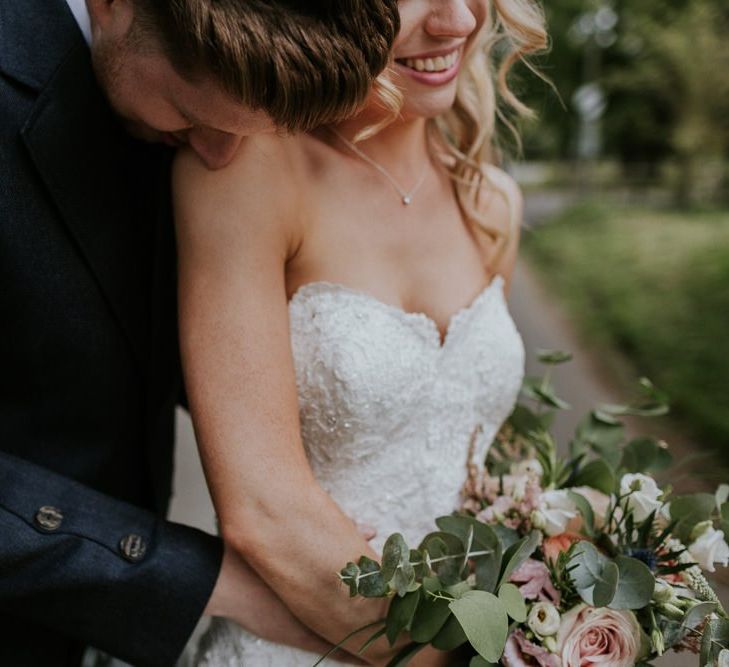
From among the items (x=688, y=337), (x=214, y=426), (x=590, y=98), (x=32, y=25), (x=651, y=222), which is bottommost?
(x=590, y=98)

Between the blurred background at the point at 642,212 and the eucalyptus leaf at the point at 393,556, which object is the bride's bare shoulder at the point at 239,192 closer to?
the eucalyptus leaf at the point at 393,556

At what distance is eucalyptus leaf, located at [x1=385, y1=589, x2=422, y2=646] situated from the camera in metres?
1.46

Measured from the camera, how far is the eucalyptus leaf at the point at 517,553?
1468 mm

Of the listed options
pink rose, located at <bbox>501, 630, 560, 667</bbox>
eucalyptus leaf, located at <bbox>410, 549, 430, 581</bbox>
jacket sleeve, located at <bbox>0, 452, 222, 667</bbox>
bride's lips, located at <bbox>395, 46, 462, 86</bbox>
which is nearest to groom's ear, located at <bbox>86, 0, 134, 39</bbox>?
bride's lips, located at <bbox>395, 46, 462, 86</bbox>

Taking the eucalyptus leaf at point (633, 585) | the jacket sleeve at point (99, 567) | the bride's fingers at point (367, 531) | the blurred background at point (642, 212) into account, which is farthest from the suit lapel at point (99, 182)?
the blurred background at point (642, 212)

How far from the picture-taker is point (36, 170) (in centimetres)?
151

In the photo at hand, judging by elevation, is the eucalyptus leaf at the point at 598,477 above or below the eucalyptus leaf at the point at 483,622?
below

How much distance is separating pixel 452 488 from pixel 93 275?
0.92m

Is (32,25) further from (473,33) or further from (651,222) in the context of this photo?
(651,222)

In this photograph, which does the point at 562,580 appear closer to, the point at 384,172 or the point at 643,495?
the point at 643,495

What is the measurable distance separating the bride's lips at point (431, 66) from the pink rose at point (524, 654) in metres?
1.07

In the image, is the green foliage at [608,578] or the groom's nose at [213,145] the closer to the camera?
the green foliage at [608,578]

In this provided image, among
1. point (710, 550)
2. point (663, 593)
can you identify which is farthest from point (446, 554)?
point (710, 550)

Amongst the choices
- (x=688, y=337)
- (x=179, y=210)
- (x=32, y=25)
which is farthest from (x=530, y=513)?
(x=688, y=337)
